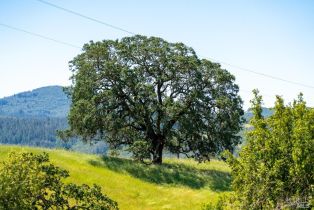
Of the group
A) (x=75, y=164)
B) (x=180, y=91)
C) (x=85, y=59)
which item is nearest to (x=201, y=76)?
(x=180, y=91)

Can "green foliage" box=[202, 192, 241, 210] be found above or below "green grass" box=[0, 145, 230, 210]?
above

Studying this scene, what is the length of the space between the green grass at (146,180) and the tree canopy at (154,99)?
2397 mm

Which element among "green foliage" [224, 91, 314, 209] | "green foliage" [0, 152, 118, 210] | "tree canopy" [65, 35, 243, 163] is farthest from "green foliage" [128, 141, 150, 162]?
"green foliage" [0, 152, 118, 210]

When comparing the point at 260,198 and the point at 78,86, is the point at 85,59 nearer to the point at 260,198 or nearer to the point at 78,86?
the point at 78,86

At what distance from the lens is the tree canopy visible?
50.5 metres

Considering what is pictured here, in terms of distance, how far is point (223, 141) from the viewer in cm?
5212

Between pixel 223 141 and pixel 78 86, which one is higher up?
pixel 78 86

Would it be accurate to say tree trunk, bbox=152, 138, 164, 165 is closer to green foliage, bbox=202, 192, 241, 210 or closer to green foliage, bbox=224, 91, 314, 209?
green foliage, bbox=224, 91, 314, 209

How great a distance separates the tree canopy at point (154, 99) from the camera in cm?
5047

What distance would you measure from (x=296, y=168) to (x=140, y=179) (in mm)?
30116

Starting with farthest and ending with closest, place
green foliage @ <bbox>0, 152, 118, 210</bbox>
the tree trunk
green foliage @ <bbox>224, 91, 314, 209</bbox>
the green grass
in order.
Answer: the tree trunk → the green grass → green foliage @ <bbox>224, 91, 314, 209</bbox> → green foliage @ <bbox>0, 152, 118, 210</bbox>

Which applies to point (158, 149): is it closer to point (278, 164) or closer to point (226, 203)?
point (226, 203)

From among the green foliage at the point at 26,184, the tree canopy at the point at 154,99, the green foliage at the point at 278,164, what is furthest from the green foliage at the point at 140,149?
the green foliage at the point at 26,184

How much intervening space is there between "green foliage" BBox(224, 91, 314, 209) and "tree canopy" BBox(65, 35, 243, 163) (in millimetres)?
30100
